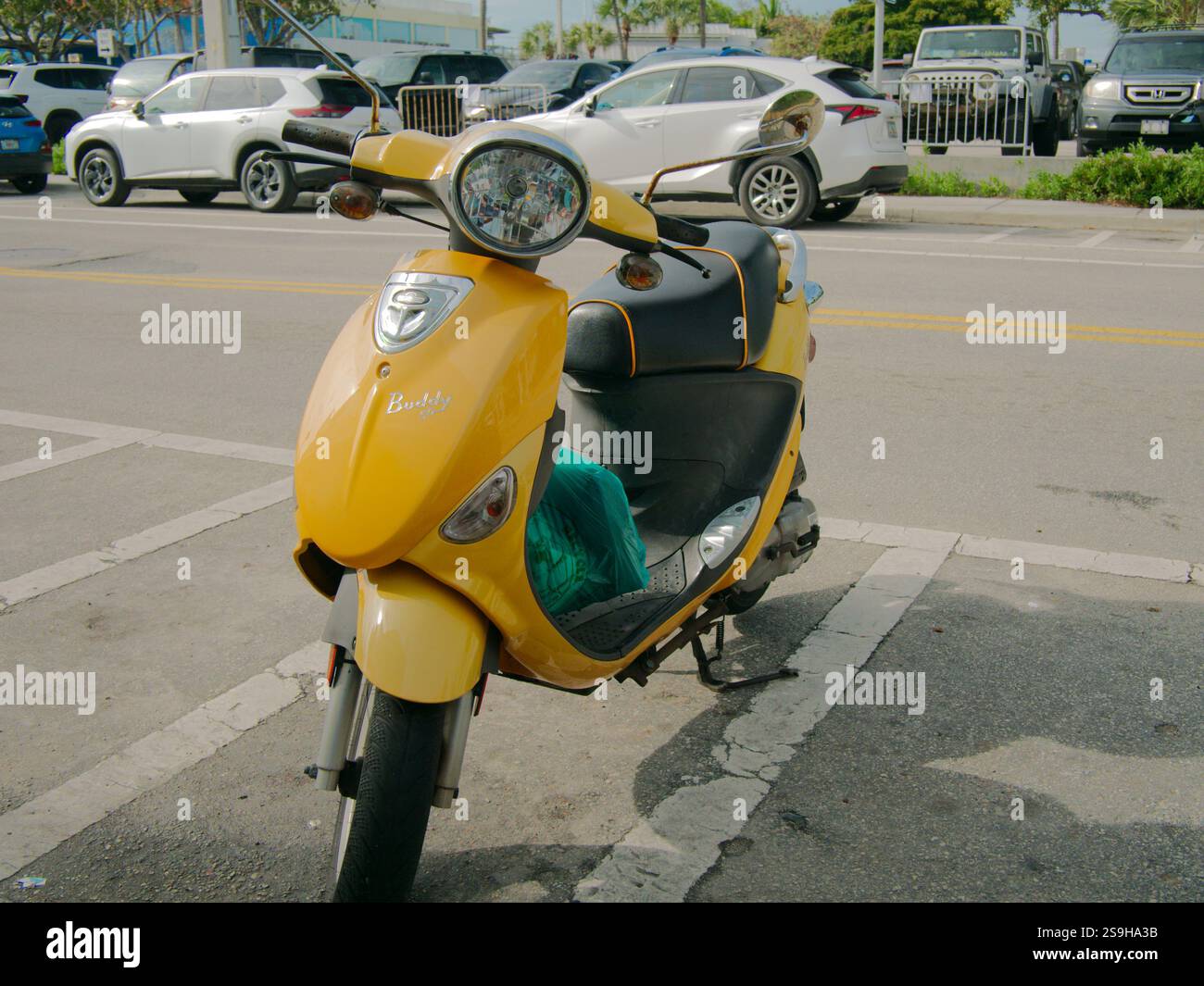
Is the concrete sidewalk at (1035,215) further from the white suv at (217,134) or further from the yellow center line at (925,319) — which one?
the white suv at (217,134)

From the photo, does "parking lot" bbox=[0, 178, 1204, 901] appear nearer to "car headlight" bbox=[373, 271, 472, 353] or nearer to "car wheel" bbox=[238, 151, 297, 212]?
"car headlight" bbox=[373, 271, 472, 353]

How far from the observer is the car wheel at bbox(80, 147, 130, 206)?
58.4 ft

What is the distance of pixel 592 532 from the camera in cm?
344

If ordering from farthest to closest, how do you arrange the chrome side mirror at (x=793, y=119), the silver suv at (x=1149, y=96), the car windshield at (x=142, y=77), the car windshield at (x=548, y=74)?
1. the car windshield at (x=548, y=74)
2. the car windshield at (x=142, y=77)
3. the silver suv at (x=1149, y=96)
4. the chrome side mirror at (x=793, y=119)

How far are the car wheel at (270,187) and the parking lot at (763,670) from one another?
8.98 meters

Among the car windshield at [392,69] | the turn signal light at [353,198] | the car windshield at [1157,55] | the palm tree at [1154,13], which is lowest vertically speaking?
the turn signal light at [353,198]

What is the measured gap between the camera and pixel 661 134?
1438cm

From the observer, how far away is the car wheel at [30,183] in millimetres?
20156

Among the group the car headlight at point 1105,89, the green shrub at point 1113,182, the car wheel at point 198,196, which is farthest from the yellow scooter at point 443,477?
the car wheel at point 198,196

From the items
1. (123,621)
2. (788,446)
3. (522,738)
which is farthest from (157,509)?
(788,446)

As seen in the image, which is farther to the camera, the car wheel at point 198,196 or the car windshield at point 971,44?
the car windshield at point 971,44

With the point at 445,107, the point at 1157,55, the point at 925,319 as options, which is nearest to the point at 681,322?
the point at 925,319

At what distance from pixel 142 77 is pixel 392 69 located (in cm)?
435
